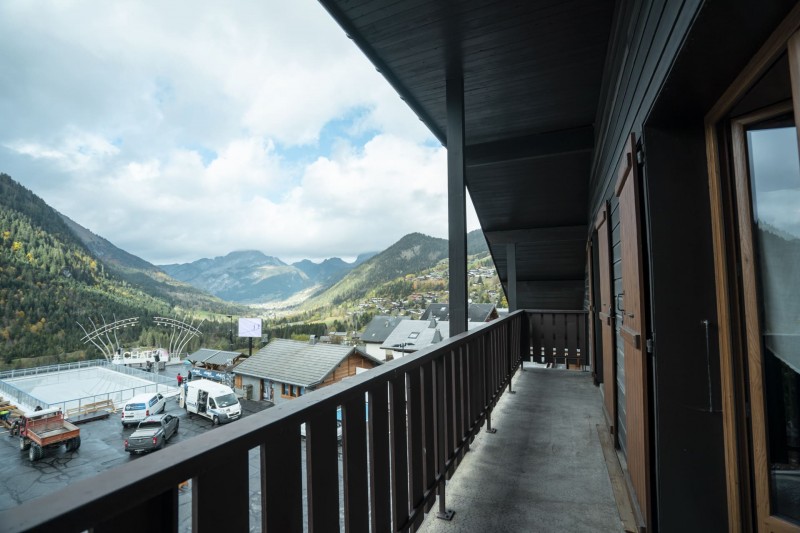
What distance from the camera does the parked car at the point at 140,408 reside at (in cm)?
374

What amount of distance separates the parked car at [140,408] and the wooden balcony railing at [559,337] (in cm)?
513

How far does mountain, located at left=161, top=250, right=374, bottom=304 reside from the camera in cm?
7169

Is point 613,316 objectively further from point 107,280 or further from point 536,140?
point 107,280

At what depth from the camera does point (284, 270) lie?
90750mm

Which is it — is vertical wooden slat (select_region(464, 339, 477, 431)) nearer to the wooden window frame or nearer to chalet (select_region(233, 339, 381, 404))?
the wooden window frame

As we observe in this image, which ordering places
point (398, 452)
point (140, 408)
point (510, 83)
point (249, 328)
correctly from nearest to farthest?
point (398, 452), point (510, 83), point (140, 408), point (249, 328)

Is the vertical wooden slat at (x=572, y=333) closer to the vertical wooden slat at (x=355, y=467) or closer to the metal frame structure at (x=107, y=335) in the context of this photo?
the vertical wooden slat at (x=355, y=467)

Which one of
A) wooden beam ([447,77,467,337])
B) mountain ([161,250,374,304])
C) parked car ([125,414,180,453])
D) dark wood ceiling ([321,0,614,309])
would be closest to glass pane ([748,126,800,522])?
dark wood ceiling ([321,0,614,309])

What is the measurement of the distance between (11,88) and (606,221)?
507 cm

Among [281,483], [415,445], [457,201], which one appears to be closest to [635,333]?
[415,445]

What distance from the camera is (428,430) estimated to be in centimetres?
172

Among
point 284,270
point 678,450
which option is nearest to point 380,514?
point 678,450

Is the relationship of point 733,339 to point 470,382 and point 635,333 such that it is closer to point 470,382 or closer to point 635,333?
point 635,333

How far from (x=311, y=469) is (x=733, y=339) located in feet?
4.76
